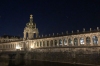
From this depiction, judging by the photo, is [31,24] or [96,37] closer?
[96,37]

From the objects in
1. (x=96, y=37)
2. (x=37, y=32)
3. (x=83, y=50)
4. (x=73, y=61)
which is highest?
(x=37, y=32)

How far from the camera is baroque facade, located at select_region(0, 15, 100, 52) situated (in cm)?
6738

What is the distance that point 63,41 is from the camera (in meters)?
83.1

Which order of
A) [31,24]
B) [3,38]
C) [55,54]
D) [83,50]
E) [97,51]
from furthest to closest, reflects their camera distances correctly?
1. [3,38]
2. [31,24]
3. [55,54]
4. [83,50]
5. [97,51]

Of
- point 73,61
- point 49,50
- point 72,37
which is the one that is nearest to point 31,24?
point 49,50

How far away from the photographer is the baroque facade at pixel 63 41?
67.4 m

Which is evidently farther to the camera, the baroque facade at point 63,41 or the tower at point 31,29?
the tower at point 31,29

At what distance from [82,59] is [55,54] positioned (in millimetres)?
16732

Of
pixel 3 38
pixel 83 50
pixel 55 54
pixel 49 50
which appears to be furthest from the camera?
pixel 3 38

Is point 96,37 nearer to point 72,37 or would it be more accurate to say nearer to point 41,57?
point 72,37

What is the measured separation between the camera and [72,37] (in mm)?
77688

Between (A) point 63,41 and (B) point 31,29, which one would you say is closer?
(A) point 63,41

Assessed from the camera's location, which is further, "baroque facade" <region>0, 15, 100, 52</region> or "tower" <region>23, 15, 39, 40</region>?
"tower" <region>23, 15, 39, 40</region>

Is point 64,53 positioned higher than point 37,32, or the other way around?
point 37,32
